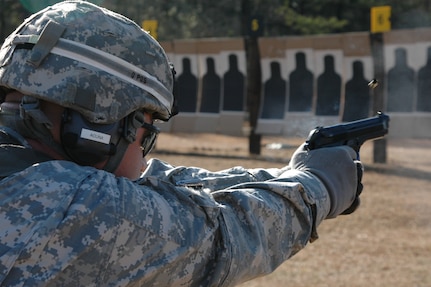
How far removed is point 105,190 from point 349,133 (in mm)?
933

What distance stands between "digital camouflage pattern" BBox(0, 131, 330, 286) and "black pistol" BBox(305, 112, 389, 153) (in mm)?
395

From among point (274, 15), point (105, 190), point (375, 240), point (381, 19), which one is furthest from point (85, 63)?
point (274, 15)

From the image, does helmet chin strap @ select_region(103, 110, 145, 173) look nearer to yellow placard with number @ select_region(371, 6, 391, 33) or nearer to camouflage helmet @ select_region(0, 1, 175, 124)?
camouflage helmet @ select_region(0, 1, 175, 124)

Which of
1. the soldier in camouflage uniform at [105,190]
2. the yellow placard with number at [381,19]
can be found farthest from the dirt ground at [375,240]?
the soldier in camouflage uniform at [105,190]

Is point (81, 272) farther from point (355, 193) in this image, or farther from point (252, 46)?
point (252, 46)

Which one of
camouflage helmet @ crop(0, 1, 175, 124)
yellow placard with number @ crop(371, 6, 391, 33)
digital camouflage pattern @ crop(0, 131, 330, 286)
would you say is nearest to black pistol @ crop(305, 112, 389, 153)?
digital camouflage pattern @ crop(0, 131, 330, 286)

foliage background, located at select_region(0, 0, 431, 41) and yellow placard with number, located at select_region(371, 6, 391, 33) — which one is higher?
foliage background, located at select_region(0, 0, 431, 41)

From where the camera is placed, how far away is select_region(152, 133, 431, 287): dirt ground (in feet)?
17.8

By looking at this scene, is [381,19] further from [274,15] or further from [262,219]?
[274,15]

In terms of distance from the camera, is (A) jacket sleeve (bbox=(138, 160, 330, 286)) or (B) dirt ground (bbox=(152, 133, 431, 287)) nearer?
(A) jacket sleeve (bbox=(138, 160, 330, 286))

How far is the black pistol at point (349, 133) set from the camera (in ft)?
6.51

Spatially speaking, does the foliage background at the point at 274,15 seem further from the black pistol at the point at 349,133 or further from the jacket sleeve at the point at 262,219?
the jacket sleeve at the point at 262,219

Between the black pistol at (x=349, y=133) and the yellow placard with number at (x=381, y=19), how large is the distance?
9.16 meters

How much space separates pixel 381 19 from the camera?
11.3 m
